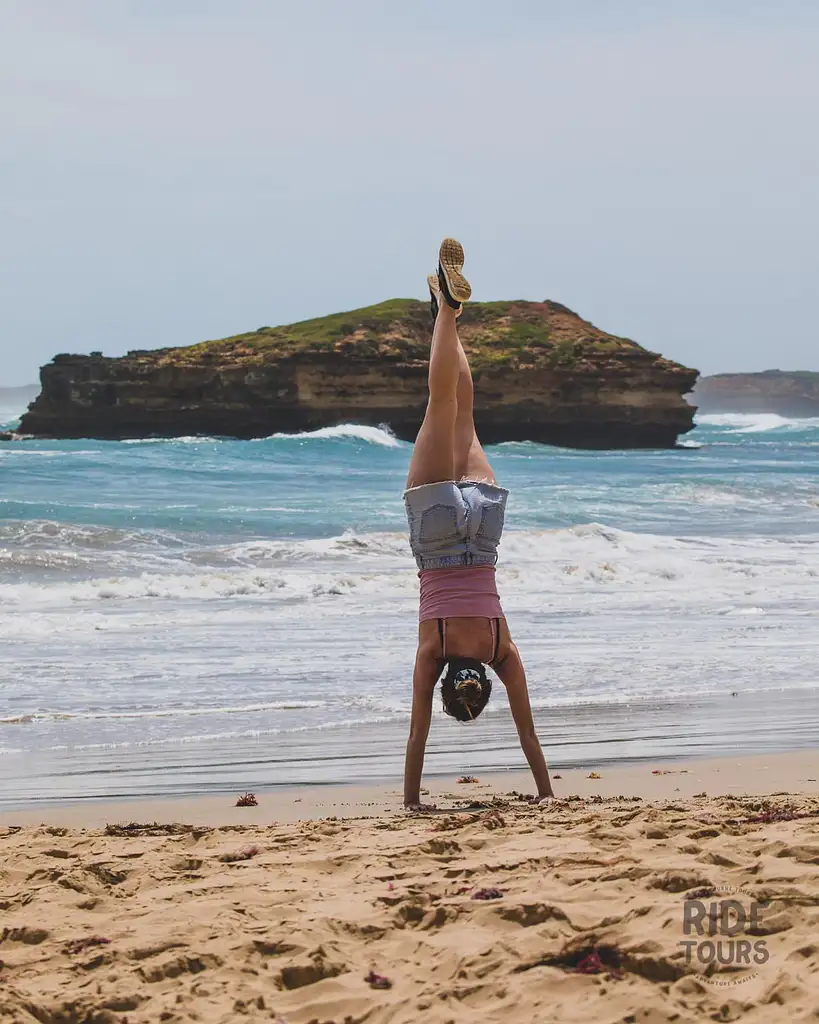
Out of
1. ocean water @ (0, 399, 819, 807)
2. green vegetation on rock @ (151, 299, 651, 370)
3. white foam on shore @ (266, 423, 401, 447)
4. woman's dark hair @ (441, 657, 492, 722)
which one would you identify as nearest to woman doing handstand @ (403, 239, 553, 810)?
woman's dark hair @ (441, 657, 492, 722)

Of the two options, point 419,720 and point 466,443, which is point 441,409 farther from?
point 419,720

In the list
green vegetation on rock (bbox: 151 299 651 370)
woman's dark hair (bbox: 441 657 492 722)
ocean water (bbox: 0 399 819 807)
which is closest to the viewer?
woman's dark hair (bbox: 441 657 492 722)

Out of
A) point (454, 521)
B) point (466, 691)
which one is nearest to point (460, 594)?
point (454, 521)

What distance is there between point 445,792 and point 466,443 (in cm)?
162

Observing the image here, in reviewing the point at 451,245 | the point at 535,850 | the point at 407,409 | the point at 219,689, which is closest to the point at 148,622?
the point at 219,689

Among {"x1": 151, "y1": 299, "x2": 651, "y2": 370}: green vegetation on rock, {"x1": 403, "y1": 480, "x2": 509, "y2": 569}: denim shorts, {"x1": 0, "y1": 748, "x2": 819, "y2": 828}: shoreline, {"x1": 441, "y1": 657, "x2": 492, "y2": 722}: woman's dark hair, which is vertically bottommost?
{"x1": 0, "y1": 748, "x2": 819, "y2": 828}: shoreline

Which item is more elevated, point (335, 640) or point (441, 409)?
point (441, 409)

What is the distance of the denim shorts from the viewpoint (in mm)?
5406

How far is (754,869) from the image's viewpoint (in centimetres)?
380

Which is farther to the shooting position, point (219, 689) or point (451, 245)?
point (219, 689)

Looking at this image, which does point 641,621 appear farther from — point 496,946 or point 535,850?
point 496,946

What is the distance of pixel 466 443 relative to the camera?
220 inches

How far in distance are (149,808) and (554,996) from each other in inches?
120

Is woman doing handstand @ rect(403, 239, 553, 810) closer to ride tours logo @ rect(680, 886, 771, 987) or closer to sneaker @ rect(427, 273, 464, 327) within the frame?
sneaker @ rect(427, 273, 464, 327)
